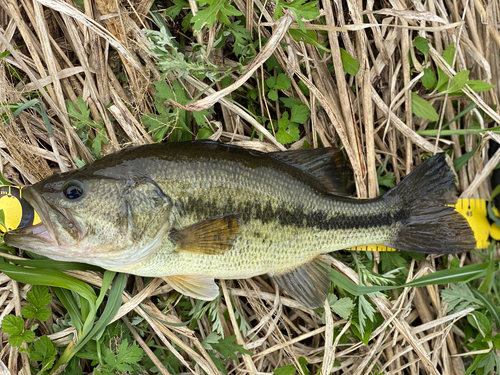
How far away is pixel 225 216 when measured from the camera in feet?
7.15

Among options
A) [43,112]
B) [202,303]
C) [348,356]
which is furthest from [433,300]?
[43,112]

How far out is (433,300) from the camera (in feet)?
9.32

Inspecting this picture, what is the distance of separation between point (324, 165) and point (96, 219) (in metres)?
1.55

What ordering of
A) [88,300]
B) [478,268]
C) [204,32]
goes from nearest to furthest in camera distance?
[88,300] → [204,32] → [478,268]

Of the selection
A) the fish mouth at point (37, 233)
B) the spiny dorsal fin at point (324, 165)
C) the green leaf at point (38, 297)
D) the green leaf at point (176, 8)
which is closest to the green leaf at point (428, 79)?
the spiny dorsal fin at point (324, 165)

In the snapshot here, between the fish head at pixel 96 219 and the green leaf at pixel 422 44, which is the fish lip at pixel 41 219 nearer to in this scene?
the fish head at pixel 96 219

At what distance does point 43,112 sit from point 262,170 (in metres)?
1.54

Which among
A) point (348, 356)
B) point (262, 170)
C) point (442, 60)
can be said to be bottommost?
point (348, 356)

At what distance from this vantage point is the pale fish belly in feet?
7.25

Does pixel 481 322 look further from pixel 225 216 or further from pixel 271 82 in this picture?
pixel 271 82

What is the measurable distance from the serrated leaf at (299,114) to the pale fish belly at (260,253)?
31.1 inches

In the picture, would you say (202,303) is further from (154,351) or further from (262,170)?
(262,170)

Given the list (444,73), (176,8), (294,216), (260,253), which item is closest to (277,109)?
(294,216)

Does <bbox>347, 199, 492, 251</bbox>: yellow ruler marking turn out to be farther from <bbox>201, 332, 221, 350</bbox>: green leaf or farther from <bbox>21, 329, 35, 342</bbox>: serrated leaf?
<bbox>21, 329, 35, 342</bbox>: serrated leaf
